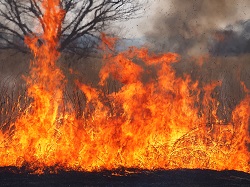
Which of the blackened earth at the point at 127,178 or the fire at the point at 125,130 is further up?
the fire at the point at 125,130

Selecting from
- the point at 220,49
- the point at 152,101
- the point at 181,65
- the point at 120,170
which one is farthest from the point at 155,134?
the point at 181,65

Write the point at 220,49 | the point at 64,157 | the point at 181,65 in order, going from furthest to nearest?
the point at 181,65 < the point at 220,49 < the point at 64,157

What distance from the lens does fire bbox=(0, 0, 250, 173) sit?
7707 millimetres

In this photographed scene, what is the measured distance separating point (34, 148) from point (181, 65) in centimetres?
634

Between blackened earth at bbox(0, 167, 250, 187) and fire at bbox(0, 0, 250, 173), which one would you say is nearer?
blackened earth at bbox(0, 167, 250, 187)

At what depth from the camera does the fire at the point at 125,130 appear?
7707 mm

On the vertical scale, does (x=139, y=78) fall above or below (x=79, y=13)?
below

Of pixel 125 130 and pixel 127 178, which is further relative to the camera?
pixel 125 130

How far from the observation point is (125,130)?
787cm

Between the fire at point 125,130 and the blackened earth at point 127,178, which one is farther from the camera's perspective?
the fire at point 125,130

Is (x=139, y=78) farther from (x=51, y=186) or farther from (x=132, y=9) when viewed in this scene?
(x=132, y=9)

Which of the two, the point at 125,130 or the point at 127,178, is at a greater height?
the point at 125,130

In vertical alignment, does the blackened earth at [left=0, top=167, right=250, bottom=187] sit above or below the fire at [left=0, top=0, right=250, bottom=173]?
below

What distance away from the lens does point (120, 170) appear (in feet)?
23.5
